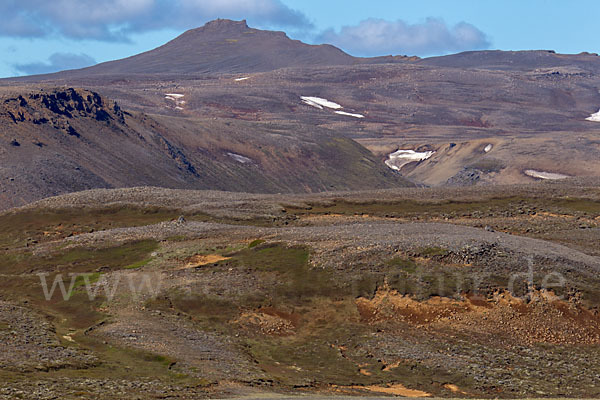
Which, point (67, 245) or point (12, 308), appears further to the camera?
point (67, 245)

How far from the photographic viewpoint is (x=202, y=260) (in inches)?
1756

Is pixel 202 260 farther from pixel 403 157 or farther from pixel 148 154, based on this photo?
pixel 403 157

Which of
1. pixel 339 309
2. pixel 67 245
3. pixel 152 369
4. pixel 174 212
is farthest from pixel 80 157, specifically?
pixel 152 369

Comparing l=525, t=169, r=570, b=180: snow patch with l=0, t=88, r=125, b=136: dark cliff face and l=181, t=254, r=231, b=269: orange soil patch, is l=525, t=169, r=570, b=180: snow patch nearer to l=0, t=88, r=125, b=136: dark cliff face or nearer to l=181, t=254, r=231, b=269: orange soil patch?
l=0, t=88, r=125, b=136: dark cliff face

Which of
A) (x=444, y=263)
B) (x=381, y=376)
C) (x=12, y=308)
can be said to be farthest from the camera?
(x=444, y=263)

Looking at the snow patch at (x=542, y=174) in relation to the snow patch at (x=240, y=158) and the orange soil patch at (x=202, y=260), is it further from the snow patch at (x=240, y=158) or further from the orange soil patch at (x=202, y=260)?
the orange soil patch at (x=202, y=260)

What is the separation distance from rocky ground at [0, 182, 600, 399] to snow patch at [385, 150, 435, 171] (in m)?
120

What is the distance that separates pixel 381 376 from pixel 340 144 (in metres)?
127

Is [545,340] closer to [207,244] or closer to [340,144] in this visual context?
[207,244]

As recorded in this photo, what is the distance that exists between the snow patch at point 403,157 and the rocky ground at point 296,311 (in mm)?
119823

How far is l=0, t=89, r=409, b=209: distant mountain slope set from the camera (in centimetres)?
9053

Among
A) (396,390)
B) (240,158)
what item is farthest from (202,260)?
(240,158)

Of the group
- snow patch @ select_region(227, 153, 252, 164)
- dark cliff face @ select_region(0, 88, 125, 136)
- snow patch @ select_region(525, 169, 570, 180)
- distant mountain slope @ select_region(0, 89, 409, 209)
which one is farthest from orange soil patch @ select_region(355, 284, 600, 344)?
snow patch @ select_region(525, 169, 570, 180)

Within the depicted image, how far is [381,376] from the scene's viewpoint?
30.5 m
